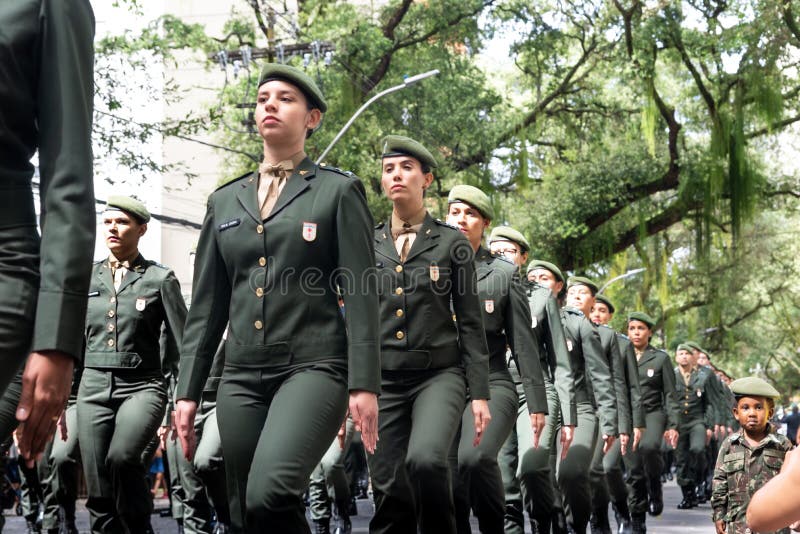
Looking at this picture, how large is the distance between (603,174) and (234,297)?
25327 mm

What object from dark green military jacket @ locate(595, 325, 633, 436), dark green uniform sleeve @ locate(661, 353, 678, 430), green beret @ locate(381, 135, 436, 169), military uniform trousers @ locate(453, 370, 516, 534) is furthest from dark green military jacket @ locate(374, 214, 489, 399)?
dark green uniform sleeve @ locate(661, 353, 678, 430)

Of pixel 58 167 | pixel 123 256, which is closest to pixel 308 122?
pixel 58 167

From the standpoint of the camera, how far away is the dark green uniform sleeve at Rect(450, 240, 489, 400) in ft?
25.3

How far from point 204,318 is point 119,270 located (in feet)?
11.8

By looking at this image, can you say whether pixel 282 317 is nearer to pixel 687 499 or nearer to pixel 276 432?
pixel 276 432

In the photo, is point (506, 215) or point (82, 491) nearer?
point (82, 491)

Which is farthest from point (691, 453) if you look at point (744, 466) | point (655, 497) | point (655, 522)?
point (744, 466)

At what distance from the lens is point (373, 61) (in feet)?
92.9

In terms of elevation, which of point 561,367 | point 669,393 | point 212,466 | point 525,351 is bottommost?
point 212,466

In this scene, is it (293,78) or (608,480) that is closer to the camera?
(293,78)

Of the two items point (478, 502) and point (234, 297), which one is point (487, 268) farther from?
point (234, 297)

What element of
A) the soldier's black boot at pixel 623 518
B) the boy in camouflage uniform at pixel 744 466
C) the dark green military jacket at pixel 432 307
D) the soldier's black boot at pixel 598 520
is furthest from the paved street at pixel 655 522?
the dark green military jacket at pixel 432 307

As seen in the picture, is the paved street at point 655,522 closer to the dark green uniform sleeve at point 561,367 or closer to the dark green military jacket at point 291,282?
the dark green uniform sleeve at point 561,367

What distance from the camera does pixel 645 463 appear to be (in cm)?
1566
